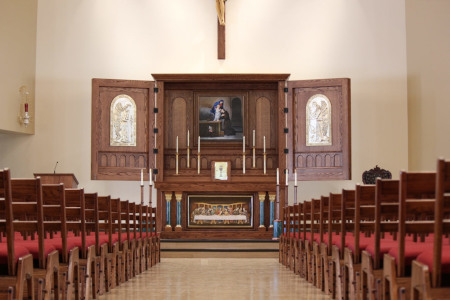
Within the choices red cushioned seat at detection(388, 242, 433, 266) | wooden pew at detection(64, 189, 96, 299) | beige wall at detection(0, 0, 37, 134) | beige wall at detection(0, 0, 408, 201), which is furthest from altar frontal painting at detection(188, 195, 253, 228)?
red cushioned seat at detection(388, 242, 433, 266)

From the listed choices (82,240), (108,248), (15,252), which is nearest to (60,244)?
(82,240)

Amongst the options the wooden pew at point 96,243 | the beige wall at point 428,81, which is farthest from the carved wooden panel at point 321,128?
the wooden pew at point 96,243

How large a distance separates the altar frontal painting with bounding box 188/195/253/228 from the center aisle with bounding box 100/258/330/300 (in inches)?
109

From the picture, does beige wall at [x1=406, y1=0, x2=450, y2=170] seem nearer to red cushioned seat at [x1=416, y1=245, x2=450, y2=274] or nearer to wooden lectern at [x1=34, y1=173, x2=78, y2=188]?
wooden lectern at [x1=34, y1=173, x2=78, y2=188]

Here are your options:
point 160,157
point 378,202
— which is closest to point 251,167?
point 160,157

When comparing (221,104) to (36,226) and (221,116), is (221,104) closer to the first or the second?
(221,116)

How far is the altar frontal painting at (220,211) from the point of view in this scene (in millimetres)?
11336

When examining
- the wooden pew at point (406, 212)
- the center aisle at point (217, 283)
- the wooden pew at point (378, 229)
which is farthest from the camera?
the center aisle at point (217, 283)

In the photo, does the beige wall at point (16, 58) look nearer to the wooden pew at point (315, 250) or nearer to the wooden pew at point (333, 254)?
the wooden pew at point (315, 250)

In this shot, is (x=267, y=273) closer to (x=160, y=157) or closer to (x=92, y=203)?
(x=92, y=203)

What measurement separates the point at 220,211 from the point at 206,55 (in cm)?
326

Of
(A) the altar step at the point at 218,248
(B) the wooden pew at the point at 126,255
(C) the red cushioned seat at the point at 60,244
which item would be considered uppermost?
(C) the red cushioned seat at the point at 60,244

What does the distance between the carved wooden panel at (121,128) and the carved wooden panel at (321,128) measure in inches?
102

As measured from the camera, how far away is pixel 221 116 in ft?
40.2
